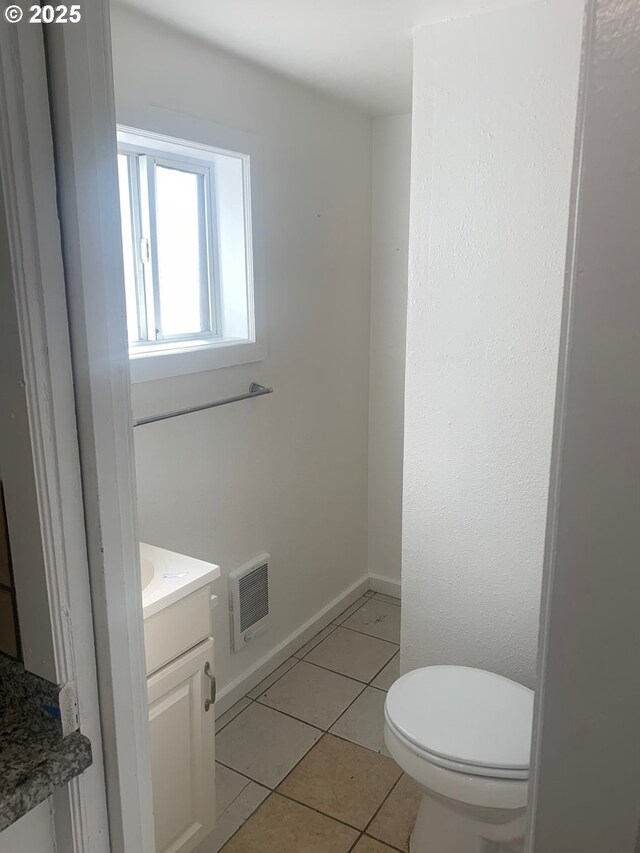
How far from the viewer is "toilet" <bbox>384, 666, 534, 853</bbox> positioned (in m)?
1.44

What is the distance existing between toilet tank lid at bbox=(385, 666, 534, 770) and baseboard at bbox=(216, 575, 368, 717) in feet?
2.63

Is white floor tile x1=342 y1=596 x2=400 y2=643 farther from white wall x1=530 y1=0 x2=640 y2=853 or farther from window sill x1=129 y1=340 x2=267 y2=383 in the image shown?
white wall x1=530 y1=0 x2=640 y2=853

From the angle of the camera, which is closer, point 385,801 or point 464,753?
point 464,753

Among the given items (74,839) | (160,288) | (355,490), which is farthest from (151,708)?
(355,490)

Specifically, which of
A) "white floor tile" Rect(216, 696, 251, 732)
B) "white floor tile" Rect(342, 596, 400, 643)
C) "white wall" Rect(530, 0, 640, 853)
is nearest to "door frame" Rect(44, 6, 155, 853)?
"white wall" Rect(530, 0, 640, 853)

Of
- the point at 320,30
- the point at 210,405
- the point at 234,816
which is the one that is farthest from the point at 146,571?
the point at 320,30

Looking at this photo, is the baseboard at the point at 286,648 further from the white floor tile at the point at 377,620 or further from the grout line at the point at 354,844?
the grout line at the point at 354,844

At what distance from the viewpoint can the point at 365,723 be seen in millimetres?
2217

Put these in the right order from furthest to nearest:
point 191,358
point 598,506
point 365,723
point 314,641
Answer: point 314,641, point 365,723, point 191,358, point 598,506

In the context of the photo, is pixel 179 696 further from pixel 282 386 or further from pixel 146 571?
pixel 282 386

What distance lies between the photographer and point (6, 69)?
0.73m

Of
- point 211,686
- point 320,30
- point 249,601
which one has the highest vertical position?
point 320,30

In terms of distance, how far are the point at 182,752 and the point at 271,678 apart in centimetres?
95

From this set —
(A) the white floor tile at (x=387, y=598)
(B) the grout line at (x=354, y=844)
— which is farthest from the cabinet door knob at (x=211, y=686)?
(A) the white floor tile at (x=387, y=598)
